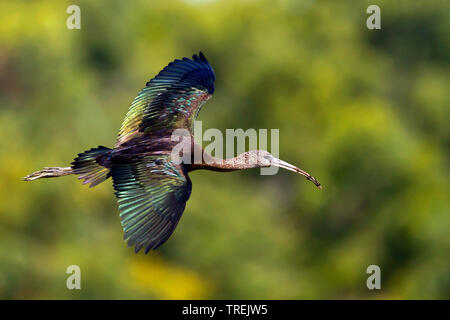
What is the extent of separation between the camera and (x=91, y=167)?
53.4 ft

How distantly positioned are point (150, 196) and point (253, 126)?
2020 inches

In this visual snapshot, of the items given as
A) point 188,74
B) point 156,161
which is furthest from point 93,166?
point 188,74

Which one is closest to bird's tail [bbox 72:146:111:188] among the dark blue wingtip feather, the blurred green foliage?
the dark blue wingtip feather

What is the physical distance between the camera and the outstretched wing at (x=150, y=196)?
1486cm

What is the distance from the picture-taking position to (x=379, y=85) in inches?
3132

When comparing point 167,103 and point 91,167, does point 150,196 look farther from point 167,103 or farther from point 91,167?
point 167,103

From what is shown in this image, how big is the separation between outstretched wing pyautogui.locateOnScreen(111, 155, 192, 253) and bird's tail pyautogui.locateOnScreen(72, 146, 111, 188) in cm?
40

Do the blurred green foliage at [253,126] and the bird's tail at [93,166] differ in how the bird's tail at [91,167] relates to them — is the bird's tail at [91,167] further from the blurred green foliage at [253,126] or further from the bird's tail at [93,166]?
Answer: the blurred green foliage at [253,126]

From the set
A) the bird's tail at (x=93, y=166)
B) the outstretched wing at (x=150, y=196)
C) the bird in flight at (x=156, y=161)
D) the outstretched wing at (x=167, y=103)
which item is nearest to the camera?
the outstretched wing at (x=150, y=196)

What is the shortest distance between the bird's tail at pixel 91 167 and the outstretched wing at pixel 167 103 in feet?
2.49

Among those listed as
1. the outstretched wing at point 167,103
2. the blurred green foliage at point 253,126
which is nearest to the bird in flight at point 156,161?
the outstretched wing at point 167,103

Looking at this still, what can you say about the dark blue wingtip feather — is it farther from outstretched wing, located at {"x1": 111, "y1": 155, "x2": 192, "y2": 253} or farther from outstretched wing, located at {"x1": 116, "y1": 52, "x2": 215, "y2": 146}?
outstretched wing, located at {"x1": 111, "y1": 155, "x2": 192, "y2": 253}

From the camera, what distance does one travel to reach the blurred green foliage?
149 feet
